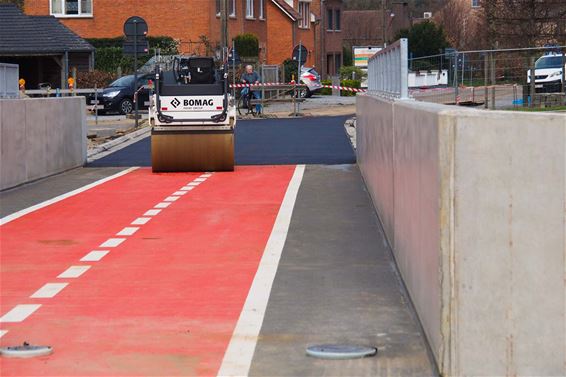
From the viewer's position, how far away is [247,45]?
69188 millimetres

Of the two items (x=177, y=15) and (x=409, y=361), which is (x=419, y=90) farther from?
(x=177, y=15)

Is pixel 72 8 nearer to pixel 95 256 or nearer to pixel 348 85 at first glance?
pixel 348 85

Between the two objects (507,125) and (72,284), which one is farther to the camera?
(72,284)

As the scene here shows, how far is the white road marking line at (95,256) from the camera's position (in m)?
12.5

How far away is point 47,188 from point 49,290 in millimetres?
10094

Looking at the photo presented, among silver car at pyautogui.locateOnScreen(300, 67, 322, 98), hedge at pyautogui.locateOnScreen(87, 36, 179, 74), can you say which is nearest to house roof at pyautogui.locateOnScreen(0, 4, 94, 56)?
hedge at pyautogui.locateOnScreen(87, 36, 179, 74)

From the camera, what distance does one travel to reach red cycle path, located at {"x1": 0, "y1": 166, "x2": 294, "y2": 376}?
821 cm

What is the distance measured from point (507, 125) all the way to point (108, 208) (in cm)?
1083

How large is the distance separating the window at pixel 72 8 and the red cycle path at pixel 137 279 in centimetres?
4776

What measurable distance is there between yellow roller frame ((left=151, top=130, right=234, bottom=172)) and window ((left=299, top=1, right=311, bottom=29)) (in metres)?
63.8

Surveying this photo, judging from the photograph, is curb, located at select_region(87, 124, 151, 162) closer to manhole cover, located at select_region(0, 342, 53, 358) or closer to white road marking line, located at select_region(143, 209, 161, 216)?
white road marking line, located at select_region(143, 209, 161, 216)

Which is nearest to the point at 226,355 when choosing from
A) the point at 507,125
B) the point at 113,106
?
the point at 507,125

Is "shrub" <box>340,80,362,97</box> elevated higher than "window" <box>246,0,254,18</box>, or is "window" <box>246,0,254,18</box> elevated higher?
"window" <box>246,0,254,18</box>

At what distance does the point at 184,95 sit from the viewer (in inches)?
922
